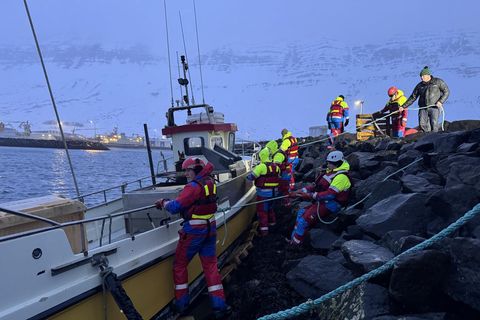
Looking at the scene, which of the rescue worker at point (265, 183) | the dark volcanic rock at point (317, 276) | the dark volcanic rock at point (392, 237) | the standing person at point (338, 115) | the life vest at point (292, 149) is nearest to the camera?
the dark volcanic rock at point (392, 237)

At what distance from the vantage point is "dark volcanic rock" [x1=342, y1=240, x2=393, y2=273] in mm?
3805

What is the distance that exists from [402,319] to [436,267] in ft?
1.73

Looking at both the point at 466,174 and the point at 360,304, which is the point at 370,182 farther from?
the point at 360,304

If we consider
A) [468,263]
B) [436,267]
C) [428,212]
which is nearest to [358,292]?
[436,267]

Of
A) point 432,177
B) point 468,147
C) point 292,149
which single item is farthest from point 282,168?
point 468,147

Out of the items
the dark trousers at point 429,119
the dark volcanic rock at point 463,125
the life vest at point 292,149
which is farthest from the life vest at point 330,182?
the dark trousers at point 429,119

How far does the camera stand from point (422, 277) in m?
3.04

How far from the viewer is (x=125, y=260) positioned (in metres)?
3.93

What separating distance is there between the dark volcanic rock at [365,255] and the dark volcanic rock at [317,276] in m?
A: 0.36

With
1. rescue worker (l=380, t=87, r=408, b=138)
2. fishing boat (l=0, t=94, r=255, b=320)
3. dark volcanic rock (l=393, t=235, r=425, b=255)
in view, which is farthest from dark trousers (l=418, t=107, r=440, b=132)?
fishing boat (l=0, t=94, r=255, b=320)

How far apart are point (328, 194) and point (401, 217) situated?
1.80 meters

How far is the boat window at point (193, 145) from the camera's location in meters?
8.18

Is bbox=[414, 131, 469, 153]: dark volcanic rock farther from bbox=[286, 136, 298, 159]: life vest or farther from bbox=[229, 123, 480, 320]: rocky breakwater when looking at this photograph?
bbox=[286, 136, 298, 159]: life vest

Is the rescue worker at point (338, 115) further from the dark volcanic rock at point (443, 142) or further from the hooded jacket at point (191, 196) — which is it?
the hooded jacket at point (191, 196)
